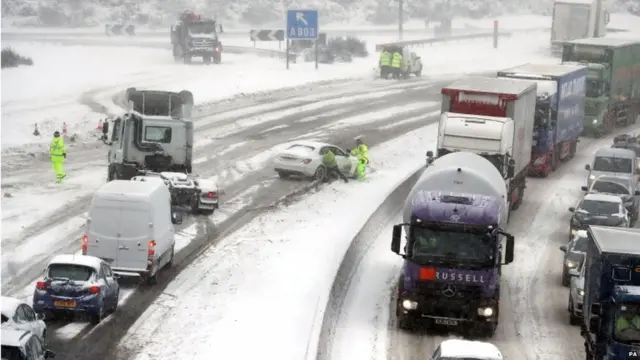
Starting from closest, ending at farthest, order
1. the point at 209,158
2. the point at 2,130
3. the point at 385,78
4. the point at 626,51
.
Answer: the point at 209,158, the point at 2,130, the point at 626,51, the point at 385,78

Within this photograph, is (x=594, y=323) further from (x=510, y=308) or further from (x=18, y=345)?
(x=18, y=345)

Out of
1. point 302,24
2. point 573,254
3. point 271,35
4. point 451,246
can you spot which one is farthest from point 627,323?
point 271,35

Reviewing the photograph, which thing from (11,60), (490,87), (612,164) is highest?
(490,87)

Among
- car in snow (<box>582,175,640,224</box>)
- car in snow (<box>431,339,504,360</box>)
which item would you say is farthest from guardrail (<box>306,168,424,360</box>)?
car in snow (<box>582,175,640,224</box>)

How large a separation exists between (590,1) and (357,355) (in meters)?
56.5

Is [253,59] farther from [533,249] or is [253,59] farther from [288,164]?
[533,249]

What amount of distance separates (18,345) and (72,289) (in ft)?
15.4

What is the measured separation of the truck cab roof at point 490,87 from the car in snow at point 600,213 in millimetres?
3905

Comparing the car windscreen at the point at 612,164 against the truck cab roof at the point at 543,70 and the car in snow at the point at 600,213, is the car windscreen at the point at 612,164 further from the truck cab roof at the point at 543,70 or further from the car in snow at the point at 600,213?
the car in snow at the point at 600,213

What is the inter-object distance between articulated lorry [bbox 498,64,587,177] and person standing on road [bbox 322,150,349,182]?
7.27m

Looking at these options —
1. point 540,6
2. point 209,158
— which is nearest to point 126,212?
point 209,158

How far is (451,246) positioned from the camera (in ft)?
78.0

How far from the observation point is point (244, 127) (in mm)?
51875

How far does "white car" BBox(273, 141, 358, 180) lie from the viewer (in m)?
39.9
